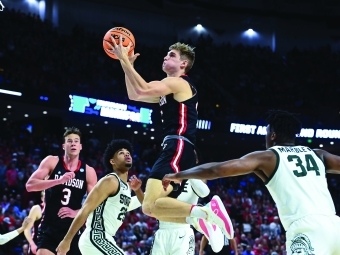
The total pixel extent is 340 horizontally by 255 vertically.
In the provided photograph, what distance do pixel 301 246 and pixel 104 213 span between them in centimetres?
258

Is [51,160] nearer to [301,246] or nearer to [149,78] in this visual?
[301,246]

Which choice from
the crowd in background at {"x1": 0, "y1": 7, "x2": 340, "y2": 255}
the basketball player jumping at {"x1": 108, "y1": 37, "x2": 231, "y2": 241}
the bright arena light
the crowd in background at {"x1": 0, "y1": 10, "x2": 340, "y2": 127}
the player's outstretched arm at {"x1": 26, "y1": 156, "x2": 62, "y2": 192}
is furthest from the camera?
the bright arena light

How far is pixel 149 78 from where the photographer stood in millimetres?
25062

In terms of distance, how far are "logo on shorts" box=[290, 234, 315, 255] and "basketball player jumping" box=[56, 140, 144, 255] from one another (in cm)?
222

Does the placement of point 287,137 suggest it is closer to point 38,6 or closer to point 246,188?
point 246,188

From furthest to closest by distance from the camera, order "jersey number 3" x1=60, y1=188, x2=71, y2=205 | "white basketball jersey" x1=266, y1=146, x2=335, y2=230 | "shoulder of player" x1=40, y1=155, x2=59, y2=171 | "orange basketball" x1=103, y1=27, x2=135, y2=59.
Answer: "shoulder of player" x1=40, y1=155, x2=59, y2=171 < "jersey number 3" x1=60, y1=188, x2=71, y2=205 < "orange basketball" x1=103, y1=27, x2=135, y2=59 < "white basketball jersey" x1=266, y1=146, x2=335, y2=230

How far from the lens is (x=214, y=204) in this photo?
5480 millimetres

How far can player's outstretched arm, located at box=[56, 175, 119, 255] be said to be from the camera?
231 inches

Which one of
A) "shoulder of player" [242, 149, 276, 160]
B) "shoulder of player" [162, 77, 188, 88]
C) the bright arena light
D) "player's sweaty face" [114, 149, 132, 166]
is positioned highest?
the bright arena light

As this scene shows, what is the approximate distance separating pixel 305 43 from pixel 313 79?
4.89m

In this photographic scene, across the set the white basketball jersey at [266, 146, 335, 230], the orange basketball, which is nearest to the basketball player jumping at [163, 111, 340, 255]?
the white basketball jersey at [266, 146, 335, 230]

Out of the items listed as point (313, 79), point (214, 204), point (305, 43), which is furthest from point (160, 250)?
point (305, 43)

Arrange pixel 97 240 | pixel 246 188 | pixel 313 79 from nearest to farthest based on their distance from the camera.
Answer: pixel 97 240 → pixel 246 188 → pixel 313 79

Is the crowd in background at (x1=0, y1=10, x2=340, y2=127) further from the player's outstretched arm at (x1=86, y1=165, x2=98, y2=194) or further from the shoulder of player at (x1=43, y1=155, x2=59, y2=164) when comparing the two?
the player's outstretched arm at (x1=86, y1=165, x2=98, y2=194)
